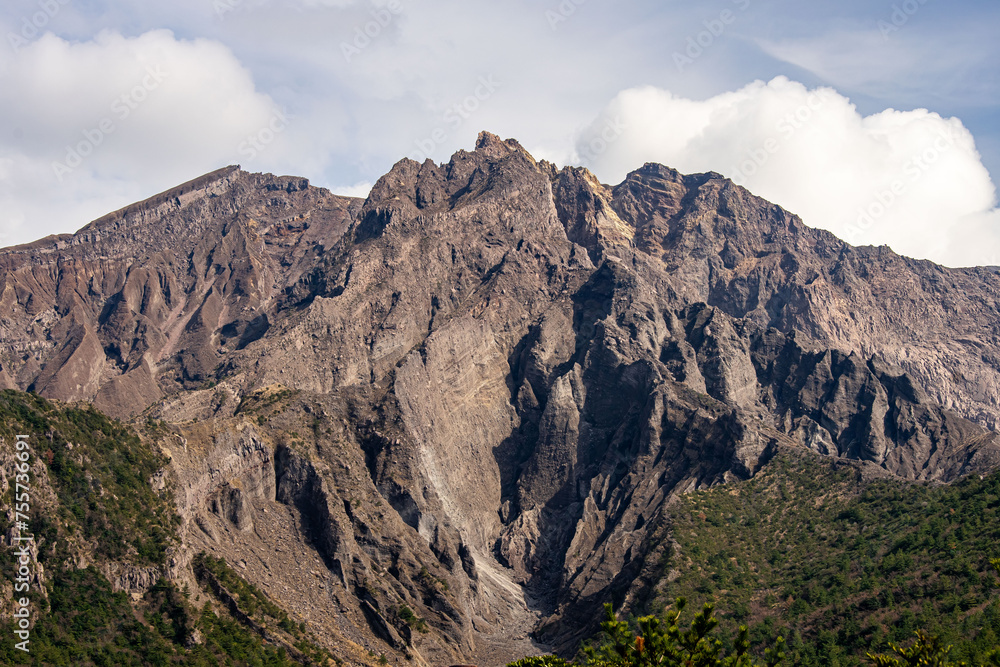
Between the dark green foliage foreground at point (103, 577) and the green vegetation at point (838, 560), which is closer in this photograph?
the dark green foliage foreground at point (103, 577)

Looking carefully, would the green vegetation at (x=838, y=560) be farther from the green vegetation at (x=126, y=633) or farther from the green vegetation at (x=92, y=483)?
the green vegetation at (x=92, y=483)

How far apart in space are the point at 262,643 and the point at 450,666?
34354 mm

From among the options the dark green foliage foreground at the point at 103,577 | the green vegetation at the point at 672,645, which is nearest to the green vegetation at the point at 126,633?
the dark green foliage foreground at the point at 103,577

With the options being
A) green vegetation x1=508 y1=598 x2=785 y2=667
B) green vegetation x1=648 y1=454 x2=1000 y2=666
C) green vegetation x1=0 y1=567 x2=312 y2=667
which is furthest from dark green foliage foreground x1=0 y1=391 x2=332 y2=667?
green vegetation x1=648 y1=454 x2=1000 y2=666

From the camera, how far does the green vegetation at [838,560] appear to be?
93.3 meters

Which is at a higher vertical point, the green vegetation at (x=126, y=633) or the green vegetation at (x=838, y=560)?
the green vegetation at (x=838, y=560)

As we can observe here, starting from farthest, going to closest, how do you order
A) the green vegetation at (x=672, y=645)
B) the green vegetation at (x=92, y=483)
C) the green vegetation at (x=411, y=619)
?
the green vegetation at (x=411, y=619), the green vegetation at (x=92, y=483), the green vegetation at (x=672, y=645)

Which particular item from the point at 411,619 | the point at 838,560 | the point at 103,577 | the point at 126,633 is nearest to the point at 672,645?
the point at 126,633

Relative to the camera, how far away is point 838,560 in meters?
120

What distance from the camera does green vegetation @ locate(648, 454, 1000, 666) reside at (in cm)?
9331

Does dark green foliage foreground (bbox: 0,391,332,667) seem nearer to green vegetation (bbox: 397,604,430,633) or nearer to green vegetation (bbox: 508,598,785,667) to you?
green vegetation (bbox: 397,604,430,633)

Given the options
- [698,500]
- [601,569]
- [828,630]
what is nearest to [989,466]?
[698,500]
